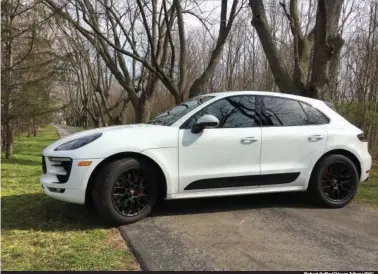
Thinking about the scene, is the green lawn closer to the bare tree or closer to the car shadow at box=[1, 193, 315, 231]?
the car shadow at box=[1, 193, 315, 231]

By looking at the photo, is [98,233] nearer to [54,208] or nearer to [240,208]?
[54,208]

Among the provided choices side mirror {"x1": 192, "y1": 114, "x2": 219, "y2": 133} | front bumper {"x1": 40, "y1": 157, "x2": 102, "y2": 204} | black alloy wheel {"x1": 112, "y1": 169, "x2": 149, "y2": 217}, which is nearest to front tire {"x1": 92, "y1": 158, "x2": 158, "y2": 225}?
black alloy wheel {"x1": 112, "y1": 169, "x2": 149, "y2": 217}

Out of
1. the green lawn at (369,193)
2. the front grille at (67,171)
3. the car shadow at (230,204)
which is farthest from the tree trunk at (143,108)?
the front grille at (67,171)

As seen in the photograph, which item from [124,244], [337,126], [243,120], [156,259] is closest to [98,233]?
[124,244]

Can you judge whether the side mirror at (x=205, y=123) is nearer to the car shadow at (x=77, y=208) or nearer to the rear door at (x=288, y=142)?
the rear door at (x=288, y=142)

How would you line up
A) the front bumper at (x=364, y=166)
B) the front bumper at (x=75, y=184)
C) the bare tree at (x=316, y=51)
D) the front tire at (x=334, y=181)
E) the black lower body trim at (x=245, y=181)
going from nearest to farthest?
the front bumper at (x=75, y=184) → the black lower body trim at (x=245, y=181) → the front tire at (x=334, y=181) → the front bumper at (x=364, y=166) → the bare tree at (x=316, y=51)

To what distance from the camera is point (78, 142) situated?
4910mm

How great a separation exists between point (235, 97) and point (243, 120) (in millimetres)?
350

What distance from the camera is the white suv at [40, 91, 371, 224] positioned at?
4793mm

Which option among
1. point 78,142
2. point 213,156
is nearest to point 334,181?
point 213,156

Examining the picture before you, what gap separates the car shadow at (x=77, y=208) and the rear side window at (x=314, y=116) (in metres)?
1.18

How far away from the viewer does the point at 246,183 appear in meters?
5.46

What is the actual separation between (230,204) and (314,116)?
1771 mm

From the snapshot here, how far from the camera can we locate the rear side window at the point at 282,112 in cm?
576
